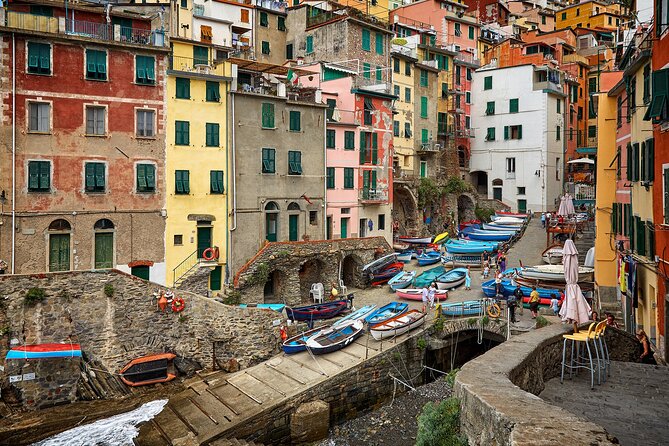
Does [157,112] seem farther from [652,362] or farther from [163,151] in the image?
[652,362]

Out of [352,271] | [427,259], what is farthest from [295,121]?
[427,259]

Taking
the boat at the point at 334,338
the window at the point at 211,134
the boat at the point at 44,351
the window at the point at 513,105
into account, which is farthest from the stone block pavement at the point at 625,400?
the window at the point at 513,105

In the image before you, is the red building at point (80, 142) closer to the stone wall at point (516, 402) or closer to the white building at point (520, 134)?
the stone wall at point (516, 402)

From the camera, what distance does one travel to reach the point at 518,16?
9325cm

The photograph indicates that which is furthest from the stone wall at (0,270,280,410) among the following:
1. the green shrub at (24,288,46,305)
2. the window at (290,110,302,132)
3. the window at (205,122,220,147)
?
the window at (290,110,302,132)

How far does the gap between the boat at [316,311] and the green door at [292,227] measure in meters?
8.17

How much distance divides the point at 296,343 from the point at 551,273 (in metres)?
16.5

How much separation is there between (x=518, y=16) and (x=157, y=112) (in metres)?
78.2

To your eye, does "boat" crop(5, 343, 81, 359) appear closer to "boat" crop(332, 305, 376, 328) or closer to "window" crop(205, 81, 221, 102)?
"boat" crop(332, 305, 376, 328)

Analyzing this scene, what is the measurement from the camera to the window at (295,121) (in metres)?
39.4

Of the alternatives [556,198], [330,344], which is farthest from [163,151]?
[556,198]

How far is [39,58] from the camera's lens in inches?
1173

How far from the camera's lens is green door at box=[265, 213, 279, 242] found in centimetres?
3831

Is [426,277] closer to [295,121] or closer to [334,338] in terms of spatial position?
[334,338]
